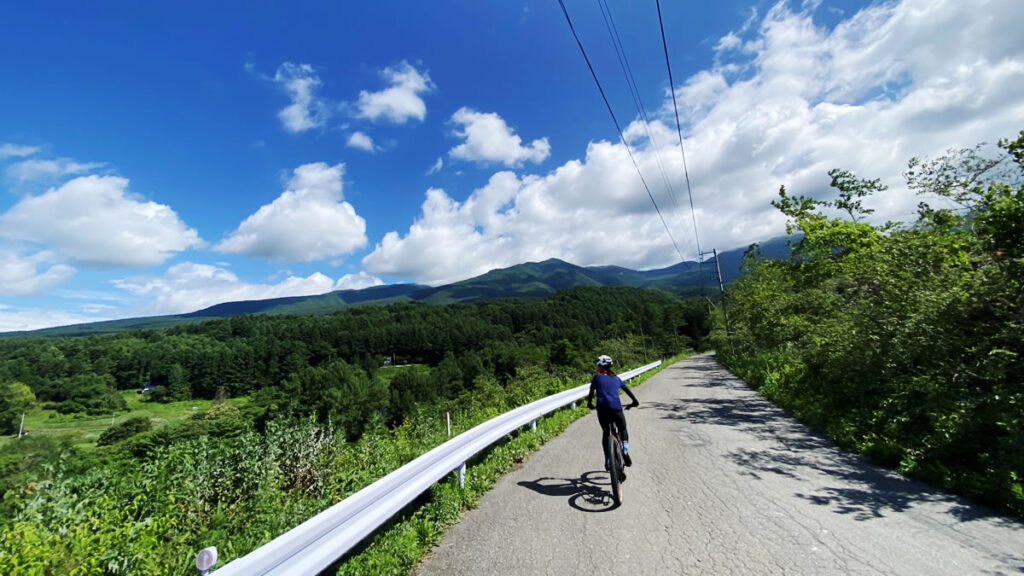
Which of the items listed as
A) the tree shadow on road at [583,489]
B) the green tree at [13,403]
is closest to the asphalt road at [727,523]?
the tree shadow on road at [583,489]

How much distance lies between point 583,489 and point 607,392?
1.28 meters

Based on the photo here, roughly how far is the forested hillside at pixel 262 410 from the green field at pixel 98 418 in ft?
9.48

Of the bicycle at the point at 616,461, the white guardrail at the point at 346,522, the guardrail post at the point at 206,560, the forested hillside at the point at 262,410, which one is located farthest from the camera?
the bicycle at the point at 616,461

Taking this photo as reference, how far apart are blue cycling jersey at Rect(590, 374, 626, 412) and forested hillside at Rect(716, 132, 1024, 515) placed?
3826 millimetres

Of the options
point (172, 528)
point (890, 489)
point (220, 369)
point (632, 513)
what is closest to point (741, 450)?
point (890, 489)

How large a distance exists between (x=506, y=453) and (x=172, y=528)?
4.37 m

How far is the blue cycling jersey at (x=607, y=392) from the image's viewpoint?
537 cm

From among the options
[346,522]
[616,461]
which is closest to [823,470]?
[616,461]

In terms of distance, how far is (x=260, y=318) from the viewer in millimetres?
166375

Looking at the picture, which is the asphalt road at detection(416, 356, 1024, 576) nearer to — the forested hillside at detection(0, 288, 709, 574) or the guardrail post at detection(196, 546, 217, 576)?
the forested hillside at detection(0, 288, 709, 574)

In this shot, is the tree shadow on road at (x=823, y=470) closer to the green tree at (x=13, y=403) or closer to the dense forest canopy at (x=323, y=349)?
the dense forest canopy at (x=323, y=349)

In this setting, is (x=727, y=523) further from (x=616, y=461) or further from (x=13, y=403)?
(x=13, y=403)

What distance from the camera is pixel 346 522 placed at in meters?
3.36

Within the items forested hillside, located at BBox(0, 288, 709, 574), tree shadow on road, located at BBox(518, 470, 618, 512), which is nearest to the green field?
forested hillside, located at BBox(0, 288, 709, 574)
